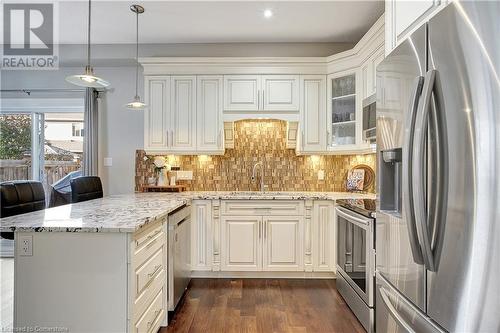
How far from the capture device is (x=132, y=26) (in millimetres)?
3547

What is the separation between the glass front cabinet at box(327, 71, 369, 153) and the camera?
135 inches

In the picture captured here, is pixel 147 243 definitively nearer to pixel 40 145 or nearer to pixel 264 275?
pixel 264 275

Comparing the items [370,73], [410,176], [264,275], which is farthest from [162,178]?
[410,176]

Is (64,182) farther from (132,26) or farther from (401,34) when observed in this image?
(401,34)

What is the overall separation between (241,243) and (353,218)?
1.33 metres

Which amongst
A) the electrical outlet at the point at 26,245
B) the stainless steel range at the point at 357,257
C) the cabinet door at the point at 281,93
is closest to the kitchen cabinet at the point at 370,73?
the cabinet door at the point at 281,93

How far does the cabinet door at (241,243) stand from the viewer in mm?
3416

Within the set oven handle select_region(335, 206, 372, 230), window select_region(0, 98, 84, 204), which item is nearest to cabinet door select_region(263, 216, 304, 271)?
oven handle select_region(335, 206, 372, 230)

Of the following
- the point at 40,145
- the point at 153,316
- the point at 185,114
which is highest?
the point at 185,114

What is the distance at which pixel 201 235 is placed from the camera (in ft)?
11.3

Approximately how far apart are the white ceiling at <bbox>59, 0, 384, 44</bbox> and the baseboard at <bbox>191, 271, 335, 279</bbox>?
281 cm

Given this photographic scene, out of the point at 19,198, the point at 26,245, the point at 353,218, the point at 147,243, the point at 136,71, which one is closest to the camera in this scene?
the point at 26,245

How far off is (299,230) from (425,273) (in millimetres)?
2381

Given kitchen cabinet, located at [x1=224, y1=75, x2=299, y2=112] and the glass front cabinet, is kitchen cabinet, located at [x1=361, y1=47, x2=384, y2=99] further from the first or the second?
kitchen cabinet, located at [x1=224, y1=75, x2=299, y2=112]
